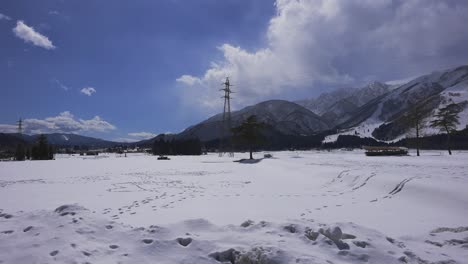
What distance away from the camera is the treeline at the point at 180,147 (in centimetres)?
11481

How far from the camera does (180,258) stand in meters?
5.50

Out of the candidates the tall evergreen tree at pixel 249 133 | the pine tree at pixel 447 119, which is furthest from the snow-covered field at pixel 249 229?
the tall evergreen tree at pixel 249 133

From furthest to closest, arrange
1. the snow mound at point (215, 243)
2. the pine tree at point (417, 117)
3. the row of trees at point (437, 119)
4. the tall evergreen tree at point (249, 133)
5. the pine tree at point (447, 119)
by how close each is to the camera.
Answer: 1. the tall evergreen tree at point (249, 133)
2. the pine tree at point (417, 117)
3. the row of trees at point (437, 119)
4. the pine tree at point (447, 119)
5. the snow mound at point (215, 243)

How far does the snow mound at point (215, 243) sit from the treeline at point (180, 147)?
4198 inches

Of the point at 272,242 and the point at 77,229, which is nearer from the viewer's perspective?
the point at 272,242

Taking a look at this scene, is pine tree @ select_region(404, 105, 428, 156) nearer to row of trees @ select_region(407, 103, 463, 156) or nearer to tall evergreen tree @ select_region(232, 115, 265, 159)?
row of trees @ select_region(407, 103, 463, 156)

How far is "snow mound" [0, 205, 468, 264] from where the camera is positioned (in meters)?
5.45

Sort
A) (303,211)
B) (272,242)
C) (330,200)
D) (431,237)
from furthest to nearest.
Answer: (330,200) < (303,211) < (431,237) < (272,242)

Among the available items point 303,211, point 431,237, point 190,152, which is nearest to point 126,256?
point 303,211

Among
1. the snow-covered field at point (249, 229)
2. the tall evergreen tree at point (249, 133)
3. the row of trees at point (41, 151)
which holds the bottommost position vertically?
the snow-covered field at point (249, 229)

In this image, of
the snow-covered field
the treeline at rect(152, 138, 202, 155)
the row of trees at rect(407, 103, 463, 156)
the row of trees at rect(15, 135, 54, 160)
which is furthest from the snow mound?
the treeline at rect(152, 138, 202, 155)

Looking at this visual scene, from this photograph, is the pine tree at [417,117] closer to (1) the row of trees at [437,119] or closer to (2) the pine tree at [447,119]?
(1) the row of trees at [437,119]

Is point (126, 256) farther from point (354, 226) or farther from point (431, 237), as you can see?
point (431, 237)

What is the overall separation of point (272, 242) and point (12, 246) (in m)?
5.07
